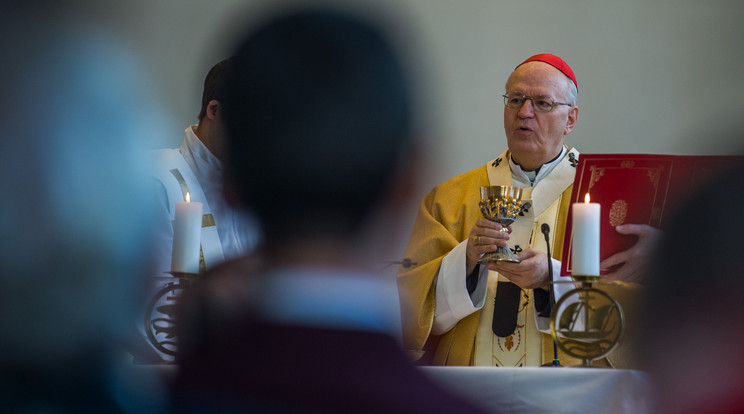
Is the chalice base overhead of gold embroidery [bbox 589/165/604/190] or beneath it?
beneath

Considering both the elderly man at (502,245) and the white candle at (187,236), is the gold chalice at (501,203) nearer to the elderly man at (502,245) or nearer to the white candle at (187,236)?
the elderly man at (502,245)

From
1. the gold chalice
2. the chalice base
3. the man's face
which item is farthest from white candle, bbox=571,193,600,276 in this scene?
the man's face

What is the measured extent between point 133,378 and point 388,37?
647 mm

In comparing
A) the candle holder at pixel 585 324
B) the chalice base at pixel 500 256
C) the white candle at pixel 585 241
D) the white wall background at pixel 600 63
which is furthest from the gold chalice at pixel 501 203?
the white wall background at pixel 600 63

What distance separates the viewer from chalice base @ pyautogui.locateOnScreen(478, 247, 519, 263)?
343 cm

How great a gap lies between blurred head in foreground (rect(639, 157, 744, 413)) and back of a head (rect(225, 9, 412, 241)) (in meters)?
0.41

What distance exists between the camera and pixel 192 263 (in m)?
2.46

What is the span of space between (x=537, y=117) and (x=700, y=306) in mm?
3251

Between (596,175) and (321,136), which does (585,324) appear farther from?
(321,136)

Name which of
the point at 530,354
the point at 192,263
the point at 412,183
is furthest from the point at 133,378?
the point at 530,354

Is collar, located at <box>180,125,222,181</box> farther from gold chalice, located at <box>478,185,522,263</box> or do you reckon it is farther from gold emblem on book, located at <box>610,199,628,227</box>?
gold emblem on book, located at <box>610,199,628,227</box>

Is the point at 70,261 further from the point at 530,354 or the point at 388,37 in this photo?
the point at 530,354

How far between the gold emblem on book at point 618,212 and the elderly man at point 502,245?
0.32m

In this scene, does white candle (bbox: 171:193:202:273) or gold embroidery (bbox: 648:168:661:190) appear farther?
gold embroidery (bbox: 648:168:661:190)
